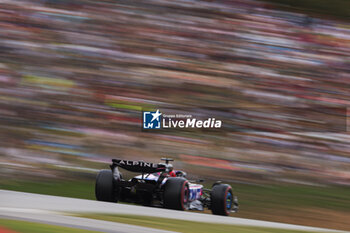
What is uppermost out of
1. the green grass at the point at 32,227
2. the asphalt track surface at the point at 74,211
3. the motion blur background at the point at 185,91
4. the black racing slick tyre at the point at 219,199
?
the motion blur background at the point at 185,91

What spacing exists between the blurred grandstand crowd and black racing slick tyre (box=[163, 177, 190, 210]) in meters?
3.94

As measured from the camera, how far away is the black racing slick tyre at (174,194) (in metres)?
7.04

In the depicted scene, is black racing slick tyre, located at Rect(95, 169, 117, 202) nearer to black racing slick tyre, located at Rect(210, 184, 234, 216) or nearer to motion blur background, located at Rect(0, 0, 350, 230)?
black racing slick tyre, located at Rect(210, 184, 234, 216)

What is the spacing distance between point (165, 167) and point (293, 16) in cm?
870

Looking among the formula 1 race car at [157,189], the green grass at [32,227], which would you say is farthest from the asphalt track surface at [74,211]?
the formula 1 race car at [157,189]

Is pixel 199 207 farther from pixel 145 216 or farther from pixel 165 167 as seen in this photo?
pixel 145 216

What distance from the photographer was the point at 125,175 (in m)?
10.4

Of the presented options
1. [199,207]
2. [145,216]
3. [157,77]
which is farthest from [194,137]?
[145,216]

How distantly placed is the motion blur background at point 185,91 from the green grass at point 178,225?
3797 millimetres

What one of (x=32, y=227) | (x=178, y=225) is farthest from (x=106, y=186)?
(x=32, y=227)

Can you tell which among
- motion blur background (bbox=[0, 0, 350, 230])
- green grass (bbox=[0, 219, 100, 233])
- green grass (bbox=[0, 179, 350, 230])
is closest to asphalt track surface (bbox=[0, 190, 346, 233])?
green grass (bbox=[0, 219, 100, 233])

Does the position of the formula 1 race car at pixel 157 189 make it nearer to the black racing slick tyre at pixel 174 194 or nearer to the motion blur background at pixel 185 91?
the black racing slick tyre at pixel 174 194

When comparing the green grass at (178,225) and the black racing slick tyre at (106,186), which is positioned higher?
the black racing slick tyre at (106,186)

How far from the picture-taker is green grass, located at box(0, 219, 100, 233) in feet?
15.1
